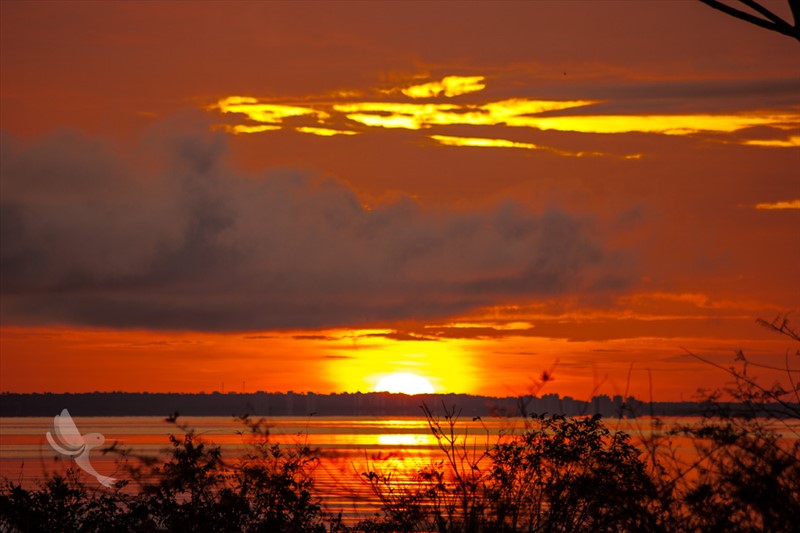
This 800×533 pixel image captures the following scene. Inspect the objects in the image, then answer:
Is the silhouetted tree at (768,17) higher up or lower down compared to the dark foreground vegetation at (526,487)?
higher up

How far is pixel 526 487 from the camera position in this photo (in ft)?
57.0

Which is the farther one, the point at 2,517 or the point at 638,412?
the point at 2,517

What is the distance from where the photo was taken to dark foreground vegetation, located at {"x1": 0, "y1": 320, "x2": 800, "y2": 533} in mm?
10523

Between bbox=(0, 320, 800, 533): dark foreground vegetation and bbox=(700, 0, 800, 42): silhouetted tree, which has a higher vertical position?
bbox=(700, 0, 800, 42): silhouetted tree

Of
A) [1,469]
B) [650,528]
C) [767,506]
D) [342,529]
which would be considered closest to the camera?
[767,506]

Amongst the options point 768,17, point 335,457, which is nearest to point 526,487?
point 335,457

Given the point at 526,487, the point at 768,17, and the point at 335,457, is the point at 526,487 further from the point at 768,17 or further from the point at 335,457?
the point at 768,17

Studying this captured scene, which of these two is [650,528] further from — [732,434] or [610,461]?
[610,461]

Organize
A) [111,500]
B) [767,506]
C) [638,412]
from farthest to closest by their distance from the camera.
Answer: [111,500], [638,412], [767,506]

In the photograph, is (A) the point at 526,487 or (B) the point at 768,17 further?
(A) the point at 526,487

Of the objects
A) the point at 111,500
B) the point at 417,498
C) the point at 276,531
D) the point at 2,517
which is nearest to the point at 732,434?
the point at 417,498

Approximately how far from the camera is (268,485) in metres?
15.9

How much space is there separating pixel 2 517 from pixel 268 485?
720 centimetres

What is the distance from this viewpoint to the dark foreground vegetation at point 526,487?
414 inches
